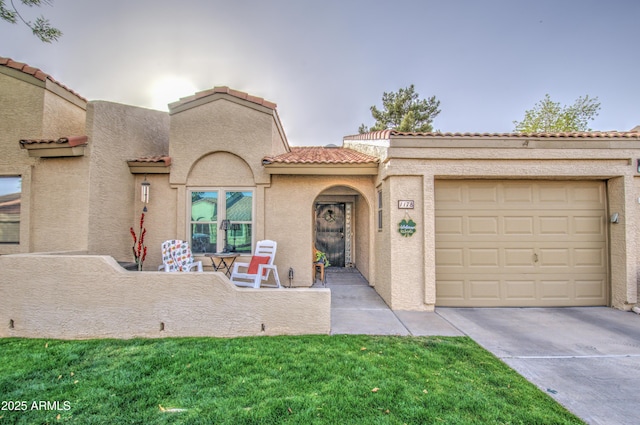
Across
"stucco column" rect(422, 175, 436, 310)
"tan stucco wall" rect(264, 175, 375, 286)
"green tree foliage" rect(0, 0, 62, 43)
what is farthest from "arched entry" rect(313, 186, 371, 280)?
"green tree foliage" rect(0, 0, 62, 43)

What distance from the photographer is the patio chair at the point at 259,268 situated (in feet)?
22.2

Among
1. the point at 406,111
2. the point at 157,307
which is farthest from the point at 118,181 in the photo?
the point at 406,111

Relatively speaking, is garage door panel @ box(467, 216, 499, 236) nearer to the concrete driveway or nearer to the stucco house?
the stucco house

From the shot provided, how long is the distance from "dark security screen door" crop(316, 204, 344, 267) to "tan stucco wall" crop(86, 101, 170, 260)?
5.91 metres

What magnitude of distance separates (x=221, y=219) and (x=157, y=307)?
127 inches

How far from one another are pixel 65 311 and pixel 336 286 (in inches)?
237

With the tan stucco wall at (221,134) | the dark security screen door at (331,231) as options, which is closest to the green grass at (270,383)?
the tan stucco wall at (221,134)

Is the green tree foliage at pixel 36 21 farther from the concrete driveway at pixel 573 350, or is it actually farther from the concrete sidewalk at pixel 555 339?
the concrete driveway at pixel 573 350

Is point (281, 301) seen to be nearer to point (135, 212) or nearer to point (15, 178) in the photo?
point (135, 212)

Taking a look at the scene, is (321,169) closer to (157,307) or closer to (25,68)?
(157,307)

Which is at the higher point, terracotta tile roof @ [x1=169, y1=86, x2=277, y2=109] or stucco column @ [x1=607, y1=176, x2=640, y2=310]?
terracotta tile roof @ [x1=169, y1=86, x2=277, y2=109]

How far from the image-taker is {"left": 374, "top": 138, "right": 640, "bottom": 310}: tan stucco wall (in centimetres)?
603

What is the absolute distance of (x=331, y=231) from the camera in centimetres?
1166

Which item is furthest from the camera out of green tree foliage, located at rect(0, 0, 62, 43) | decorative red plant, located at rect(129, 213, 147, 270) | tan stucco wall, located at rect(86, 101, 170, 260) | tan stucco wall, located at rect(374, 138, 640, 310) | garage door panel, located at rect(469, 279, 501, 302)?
decorative red plant, located at rect(129, 213, 147, 270)
